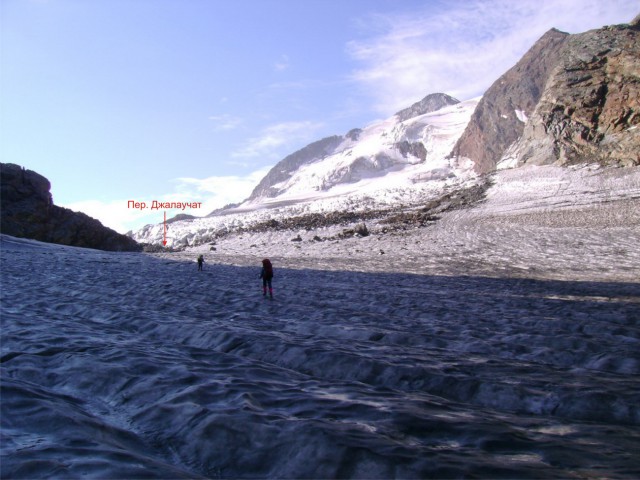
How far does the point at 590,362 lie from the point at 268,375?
168 inches

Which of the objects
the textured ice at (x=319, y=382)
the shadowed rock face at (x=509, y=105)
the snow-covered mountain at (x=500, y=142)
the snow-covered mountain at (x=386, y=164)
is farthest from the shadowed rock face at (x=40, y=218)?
the shadowed rock face at (x=509, y=105)

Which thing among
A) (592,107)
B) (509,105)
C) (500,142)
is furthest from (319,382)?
(509,105)

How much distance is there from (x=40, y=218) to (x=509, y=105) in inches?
3547

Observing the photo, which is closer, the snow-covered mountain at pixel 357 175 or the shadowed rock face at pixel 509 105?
the snow-covered mountain at pixel 357 175

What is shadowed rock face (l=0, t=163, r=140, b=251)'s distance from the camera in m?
A: 41.0

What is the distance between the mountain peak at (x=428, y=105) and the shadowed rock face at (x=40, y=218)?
15557 cm

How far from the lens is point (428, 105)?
190500 millimetres

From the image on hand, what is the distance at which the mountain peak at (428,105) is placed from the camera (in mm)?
187375

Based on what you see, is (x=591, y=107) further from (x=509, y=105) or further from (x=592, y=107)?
(x=509, y=105)

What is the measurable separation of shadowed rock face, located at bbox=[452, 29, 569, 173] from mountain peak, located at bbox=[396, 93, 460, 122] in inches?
3068

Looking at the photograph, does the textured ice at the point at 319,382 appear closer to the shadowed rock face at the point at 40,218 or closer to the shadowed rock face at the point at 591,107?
the shadowed rock face at the point at 40,218

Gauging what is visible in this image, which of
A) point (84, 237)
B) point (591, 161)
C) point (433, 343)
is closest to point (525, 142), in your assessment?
point (591, 161)

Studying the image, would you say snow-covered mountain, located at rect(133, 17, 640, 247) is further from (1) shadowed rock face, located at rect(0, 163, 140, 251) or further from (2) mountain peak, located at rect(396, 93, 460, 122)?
(2) mountain peak, located at rect(396, 93, 460, 122)

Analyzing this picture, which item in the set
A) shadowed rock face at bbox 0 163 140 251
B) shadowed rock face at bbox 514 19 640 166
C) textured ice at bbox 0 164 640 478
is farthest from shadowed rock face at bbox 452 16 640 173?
shadowed rock face at bbox 0 163 140 251
